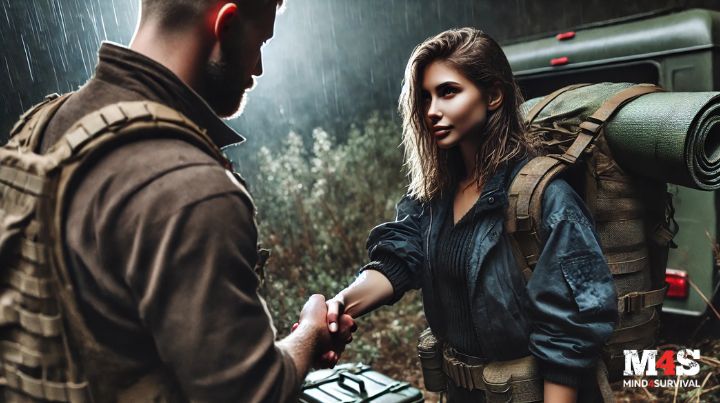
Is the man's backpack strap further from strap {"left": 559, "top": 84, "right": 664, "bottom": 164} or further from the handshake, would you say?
strap {"left": 559, "top": 84, "right": 664, "bottom": 164}

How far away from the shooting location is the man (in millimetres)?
1197

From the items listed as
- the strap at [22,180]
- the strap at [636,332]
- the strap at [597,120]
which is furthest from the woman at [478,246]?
the strap at [22,180]

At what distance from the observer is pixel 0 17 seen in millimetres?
4586

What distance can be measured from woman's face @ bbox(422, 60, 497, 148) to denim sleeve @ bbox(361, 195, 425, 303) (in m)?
0.49

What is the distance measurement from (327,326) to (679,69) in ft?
11.4

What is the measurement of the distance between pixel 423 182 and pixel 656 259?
1.28 m

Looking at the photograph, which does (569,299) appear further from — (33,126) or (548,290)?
(33,126)

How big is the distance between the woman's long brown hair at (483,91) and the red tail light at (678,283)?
2377mm

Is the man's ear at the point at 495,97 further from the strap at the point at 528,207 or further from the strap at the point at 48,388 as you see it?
the strap at the point at 48,388

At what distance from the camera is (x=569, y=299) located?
1.91 meters

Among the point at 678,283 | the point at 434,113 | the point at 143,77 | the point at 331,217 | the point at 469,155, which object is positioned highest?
the point at 143,77

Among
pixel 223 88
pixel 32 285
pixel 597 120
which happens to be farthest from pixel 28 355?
pixel 597 120

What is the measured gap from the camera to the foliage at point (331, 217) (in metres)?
6.22

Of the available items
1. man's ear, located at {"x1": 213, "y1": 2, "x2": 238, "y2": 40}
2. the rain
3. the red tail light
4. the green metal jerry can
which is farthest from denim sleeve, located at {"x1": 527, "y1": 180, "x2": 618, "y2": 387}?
the rain
